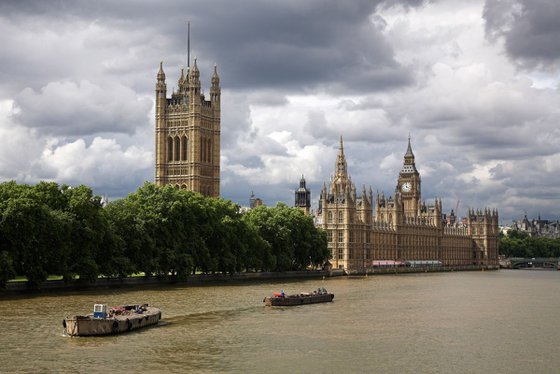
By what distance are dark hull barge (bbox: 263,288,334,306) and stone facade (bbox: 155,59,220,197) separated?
87853 millimetres

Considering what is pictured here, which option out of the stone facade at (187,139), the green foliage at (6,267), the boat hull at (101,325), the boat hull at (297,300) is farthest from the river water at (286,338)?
the stone facade at (187,139)

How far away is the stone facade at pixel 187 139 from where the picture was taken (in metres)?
169

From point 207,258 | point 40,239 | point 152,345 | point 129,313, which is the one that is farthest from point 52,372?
point 207,258

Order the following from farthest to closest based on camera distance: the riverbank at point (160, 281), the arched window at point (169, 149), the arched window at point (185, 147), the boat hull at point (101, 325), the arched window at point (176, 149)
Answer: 1. the arched window at point (169, 149)
2. the arched window at point (176, 149)
3. the arched window at point (185, 147)
4. the riverbank at point (160, 281)
5. the boat hull at point (101, 325)

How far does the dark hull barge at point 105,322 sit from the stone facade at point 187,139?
4364 inches

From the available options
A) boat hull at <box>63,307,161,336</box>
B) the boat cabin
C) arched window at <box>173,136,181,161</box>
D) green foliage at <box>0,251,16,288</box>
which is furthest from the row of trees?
arched window at <box>173,136,181,161</box>

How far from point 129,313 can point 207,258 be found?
47.4 m

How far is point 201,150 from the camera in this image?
171875 millimetres

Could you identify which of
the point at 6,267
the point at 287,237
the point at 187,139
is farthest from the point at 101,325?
the point at 187,139

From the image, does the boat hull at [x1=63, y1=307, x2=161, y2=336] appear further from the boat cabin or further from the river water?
the river water

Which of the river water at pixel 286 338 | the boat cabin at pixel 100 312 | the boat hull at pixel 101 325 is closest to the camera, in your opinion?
the river water at pixel 286 338

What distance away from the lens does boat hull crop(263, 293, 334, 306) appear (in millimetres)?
73938

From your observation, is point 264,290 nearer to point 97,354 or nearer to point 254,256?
point 254,256

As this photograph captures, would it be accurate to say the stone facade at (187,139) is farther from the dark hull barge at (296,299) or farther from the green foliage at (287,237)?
the dark hull barge at (296,299)
